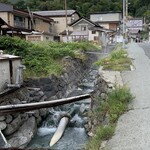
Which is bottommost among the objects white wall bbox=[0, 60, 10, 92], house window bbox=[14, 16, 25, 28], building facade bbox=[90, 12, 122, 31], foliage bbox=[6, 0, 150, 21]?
white wall bbox=[0, 60, 10, 92]

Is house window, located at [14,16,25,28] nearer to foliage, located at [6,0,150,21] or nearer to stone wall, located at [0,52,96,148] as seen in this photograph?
stone wall, located at [0,52,96,148]

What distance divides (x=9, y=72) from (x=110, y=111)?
761 centimetres

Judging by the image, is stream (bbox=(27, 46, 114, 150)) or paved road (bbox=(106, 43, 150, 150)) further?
stream (bbox=(27, 46, 114, 150))

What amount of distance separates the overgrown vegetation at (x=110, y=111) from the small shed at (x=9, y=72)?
6.05m

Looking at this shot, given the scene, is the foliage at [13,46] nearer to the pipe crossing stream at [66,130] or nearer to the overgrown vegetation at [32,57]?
the overgrown vegetation at [32,57]

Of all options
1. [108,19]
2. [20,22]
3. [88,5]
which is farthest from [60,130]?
[88,5]

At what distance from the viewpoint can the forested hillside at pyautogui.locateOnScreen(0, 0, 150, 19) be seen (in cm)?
A: 8675

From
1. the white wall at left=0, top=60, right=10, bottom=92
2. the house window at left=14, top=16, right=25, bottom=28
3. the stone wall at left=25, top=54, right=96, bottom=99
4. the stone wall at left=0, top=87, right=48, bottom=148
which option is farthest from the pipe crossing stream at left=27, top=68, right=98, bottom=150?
the house window at left=14, top=16, right=25, bottom=28

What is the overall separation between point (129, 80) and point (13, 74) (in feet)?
19.6

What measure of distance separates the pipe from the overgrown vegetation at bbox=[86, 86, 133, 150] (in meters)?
3.05

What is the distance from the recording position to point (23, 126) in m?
12.9

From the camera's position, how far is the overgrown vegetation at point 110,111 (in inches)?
281

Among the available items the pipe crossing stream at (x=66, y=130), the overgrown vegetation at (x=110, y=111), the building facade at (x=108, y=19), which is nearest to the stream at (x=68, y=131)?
the pipe crossing stream at (x=66, y=130)

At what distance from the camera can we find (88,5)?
9719 centimetres
